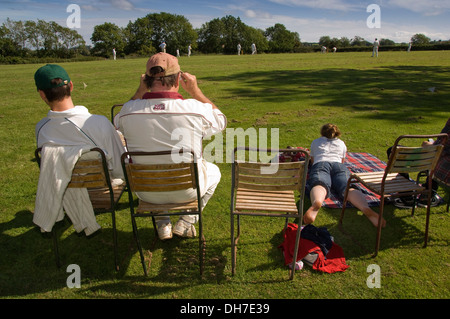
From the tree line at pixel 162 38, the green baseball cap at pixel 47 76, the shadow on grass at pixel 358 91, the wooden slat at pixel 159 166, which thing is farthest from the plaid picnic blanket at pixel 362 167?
the tree line at pixel 162 38

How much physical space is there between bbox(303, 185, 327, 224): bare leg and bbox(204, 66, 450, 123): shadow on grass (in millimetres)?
5775

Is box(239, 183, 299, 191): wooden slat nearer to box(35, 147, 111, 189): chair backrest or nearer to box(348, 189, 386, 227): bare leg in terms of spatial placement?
box(35, 147, 111, 189): chair backrest

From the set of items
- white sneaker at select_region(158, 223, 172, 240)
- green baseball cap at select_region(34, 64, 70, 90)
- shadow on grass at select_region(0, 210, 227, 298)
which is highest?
green baseball cap at select_region(34, 64, 70, 90)

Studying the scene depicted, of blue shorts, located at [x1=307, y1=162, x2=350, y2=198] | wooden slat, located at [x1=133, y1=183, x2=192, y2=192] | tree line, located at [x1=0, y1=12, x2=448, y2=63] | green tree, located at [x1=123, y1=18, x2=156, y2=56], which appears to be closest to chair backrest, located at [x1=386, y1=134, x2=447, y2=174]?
blue shorts, located at [x1=307, y1=162, x2=350, y2=198]

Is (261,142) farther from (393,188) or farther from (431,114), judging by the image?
(431,114)

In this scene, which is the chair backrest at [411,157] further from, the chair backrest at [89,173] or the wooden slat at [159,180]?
the chair backrest at [89,173]

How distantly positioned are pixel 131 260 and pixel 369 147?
5349mm

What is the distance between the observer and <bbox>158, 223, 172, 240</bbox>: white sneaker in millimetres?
3455

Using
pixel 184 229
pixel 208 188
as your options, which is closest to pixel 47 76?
pixel 208 188

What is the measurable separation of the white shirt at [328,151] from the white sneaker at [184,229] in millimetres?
1946

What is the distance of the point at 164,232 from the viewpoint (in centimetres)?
346

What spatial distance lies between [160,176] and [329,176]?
7.79 ft

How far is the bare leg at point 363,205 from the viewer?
3.48 m
